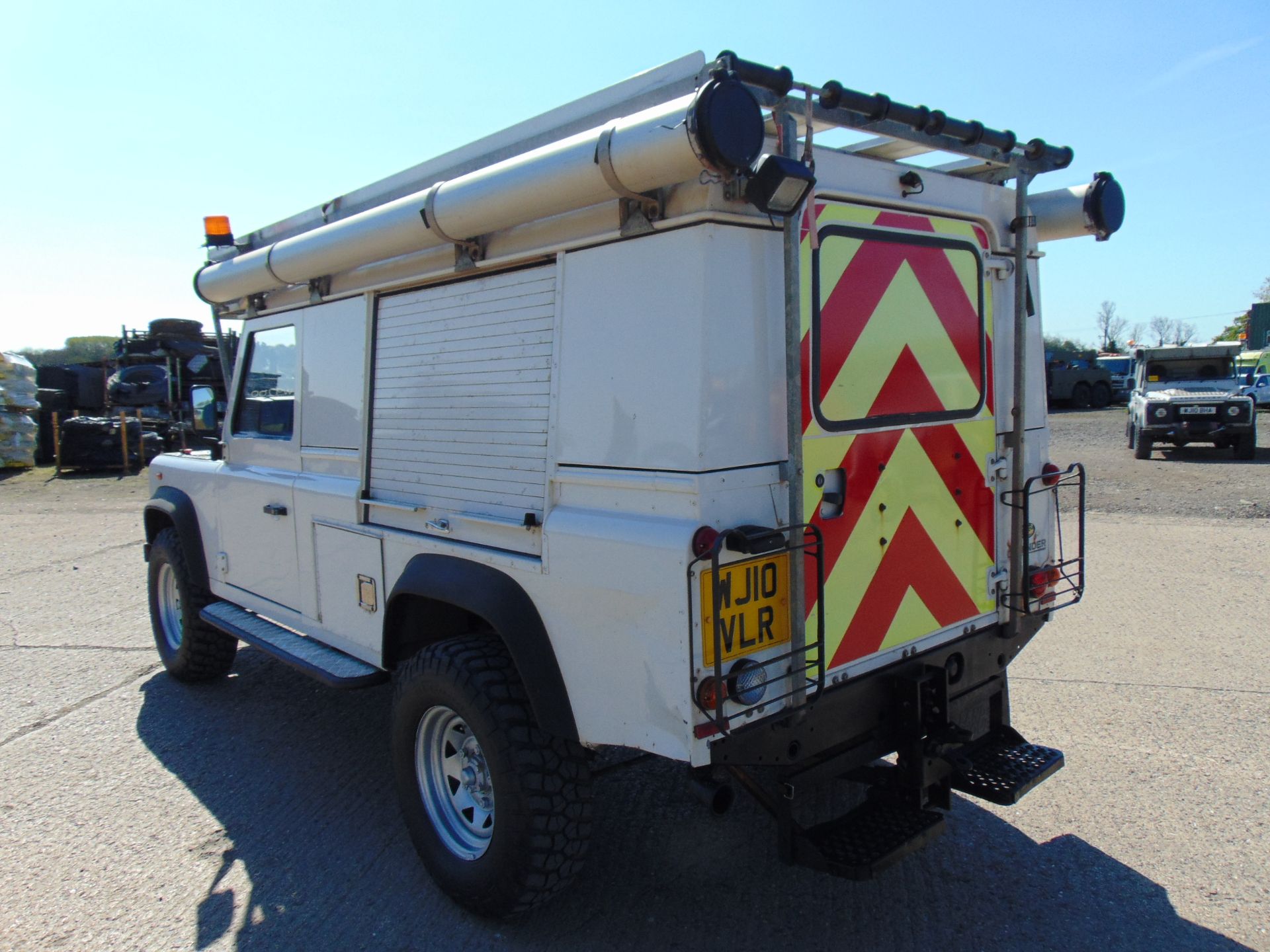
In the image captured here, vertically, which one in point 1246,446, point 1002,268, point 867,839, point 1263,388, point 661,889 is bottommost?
point 661,889

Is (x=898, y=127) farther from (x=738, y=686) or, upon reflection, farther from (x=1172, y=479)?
(x=1172, y=479)

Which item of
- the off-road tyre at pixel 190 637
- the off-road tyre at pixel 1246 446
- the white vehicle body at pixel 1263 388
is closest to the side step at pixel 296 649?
the off-road tyre at pixel 190 637

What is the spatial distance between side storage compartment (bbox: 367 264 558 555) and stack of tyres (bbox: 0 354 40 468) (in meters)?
18.2

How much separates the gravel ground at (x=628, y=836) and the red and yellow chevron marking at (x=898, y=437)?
0.99 m

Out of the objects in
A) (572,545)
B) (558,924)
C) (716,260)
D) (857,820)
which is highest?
(716,260)

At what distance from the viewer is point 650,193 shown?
2545mm

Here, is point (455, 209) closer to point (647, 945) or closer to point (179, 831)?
point (647, 945)

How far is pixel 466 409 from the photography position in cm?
336

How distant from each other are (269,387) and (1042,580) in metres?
3.97

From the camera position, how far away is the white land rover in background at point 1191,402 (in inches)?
596

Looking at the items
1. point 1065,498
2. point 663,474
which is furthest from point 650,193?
point 1065,498

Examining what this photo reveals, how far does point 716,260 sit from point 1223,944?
106 inches

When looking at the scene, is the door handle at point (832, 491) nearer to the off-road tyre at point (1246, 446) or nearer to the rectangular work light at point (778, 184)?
the rectangular work light at point (778, 184)

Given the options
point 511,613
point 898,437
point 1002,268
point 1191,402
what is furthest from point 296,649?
point 1191,402
